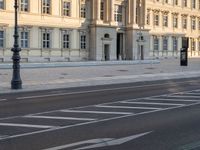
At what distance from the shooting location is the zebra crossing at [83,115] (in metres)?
10.9

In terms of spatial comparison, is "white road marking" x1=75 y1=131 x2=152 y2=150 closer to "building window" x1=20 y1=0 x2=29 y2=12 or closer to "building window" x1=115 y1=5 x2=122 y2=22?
"building window" x1=20 y1=0 x2=29 y2=12

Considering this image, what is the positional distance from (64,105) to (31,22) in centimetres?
4450

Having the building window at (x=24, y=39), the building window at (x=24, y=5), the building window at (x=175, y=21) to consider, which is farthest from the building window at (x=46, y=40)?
the building window at (x=175, y=21)

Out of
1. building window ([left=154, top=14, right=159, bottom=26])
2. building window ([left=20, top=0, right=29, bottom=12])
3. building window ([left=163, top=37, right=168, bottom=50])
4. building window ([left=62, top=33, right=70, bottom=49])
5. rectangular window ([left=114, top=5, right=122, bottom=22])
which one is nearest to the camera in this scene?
building window ([left=20, top=0, right=29, bottom=12])

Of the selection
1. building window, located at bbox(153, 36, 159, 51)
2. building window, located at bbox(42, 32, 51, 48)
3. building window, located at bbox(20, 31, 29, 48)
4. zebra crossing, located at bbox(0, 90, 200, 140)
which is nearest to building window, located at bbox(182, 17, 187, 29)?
building window, located at bbox(153, 36, 159, 51)

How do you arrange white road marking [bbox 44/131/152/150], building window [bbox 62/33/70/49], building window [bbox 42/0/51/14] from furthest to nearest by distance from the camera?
building window [bbox 62/33/70/49] → building window [bbox 42/0/51/14] → white road marking [bbox 44/131/152/150]

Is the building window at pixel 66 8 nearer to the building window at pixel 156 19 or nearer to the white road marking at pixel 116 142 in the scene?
the building window at pixel 156 19

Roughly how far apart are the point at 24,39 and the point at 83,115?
46.3 m

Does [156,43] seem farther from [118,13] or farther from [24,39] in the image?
[24,39]

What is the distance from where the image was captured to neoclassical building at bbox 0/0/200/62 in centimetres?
5841

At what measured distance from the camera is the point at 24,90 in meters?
23.4

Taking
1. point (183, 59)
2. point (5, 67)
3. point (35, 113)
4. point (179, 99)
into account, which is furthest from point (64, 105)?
point (183, 59)

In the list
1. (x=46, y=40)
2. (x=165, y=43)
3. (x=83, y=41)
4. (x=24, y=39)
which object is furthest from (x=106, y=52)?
(x=165, y=43)

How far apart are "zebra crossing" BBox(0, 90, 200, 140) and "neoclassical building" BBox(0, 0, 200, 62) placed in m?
40.7
